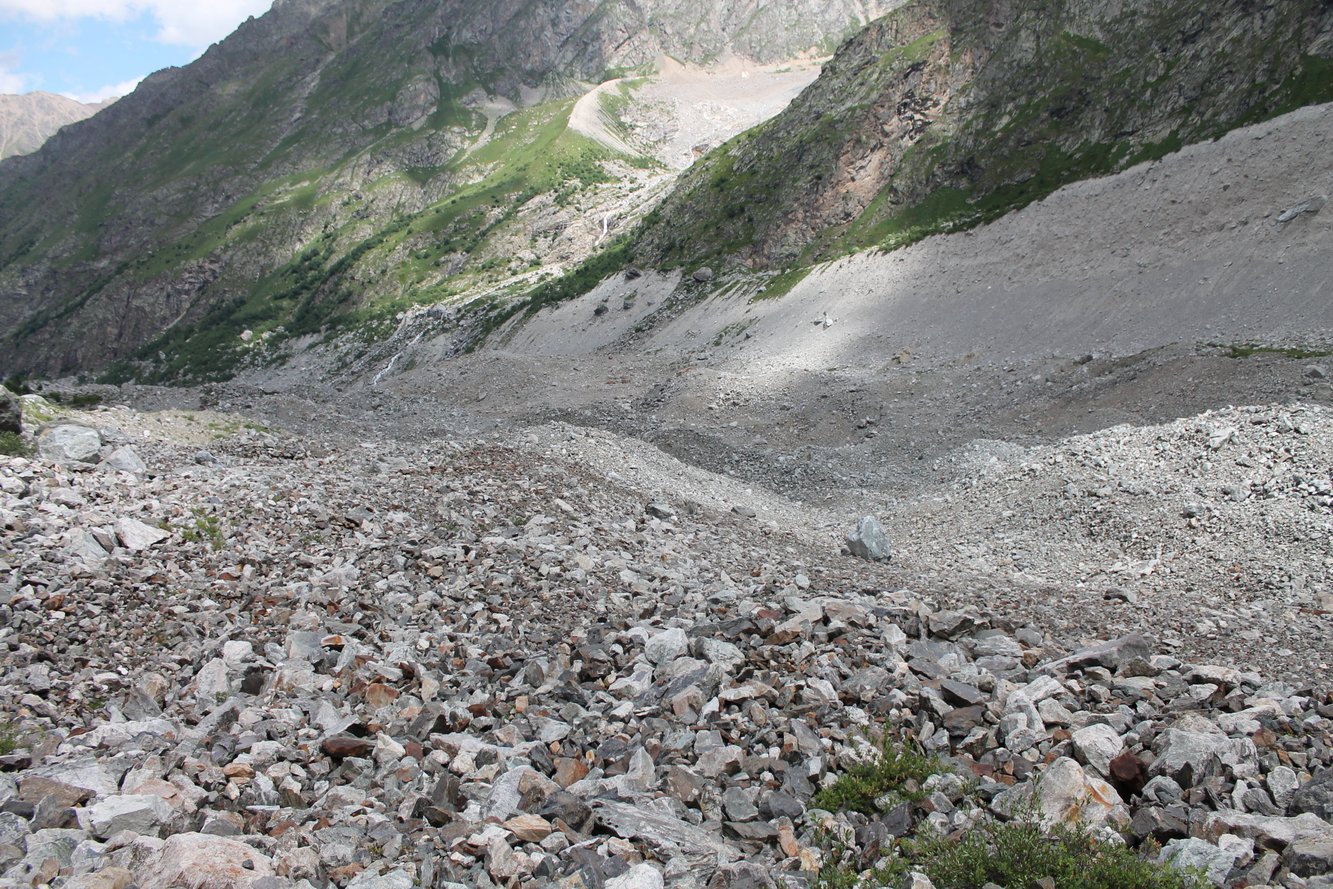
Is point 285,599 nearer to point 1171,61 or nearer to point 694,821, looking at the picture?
point 694,821

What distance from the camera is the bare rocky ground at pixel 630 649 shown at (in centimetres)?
569

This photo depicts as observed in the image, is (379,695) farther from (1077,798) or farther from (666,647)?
(1077,798)

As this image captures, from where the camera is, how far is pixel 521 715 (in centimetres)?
778

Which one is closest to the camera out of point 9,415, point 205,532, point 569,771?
point 569,771

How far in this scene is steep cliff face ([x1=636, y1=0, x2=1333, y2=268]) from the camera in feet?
145

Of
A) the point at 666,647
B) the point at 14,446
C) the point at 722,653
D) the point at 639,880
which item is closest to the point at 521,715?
the point at 666,647

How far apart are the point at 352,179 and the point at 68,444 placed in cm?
15304

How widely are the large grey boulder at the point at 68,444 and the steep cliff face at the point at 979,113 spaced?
47.7m

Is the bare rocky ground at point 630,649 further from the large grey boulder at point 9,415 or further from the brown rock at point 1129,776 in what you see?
the large grey boulder at point 9,415

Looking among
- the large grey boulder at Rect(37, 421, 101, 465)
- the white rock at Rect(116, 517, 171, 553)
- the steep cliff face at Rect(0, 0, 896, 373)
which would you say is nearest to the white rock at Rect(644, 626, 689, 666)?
the white rock at Rect(116, 517, 171, 553)

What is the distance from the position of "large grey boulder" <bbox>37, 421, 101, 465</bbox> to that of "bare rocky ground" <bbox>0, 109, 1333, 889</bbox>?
21cm

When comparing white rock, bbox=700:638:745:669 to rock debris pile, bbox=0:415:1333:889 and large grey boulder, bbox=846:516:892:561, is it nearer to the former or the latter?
rock debris pile, bbox=0:415:1333:889

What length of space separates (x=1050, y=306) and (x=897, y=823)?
37.8m

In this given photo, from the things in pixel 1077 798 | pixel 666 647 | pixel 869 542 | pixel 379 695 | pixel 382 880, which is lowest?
pixel 869 542
